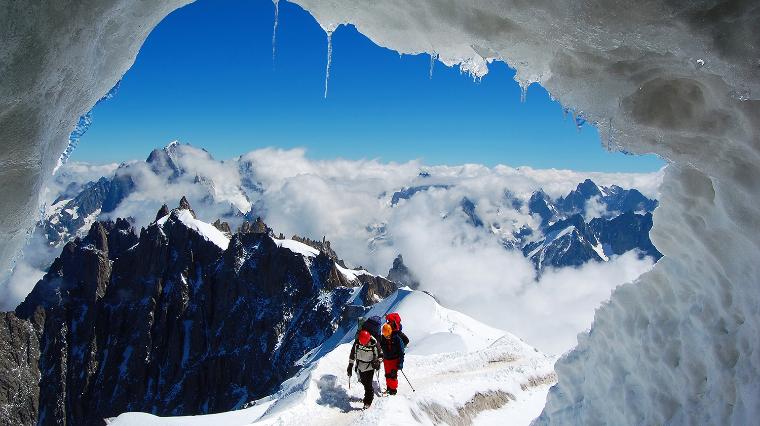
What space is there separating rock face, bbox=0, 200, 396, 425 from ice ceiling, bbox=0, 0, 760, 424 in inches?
5174

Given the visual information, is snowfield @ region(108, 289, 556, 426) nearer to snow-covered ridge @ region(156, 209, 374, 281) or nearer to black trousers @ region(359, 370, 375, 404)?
black trousers @ region(359, 370, 375, 404)

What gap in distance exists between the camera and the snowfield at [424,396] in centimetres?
1527

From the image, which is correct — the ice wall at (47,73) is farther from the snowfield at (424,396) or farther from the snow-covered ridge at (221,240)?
the snow-covered ridge at (221,240)

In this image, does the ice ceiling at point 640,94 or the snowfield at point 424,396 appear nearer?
the ice ceiling at point 640,94

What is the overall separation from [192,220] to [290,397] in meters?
169

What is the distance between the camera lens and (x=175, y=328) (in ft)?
527

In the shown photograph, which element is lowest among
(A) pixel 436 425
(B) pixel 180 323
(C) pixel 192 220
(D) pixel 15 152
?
(A) pixel 436 425

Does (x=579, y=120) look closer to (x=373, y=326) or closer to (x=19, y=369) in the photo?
(x=373, y=326)

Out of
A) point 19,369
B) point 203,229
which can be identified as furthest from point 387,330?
point 19,369

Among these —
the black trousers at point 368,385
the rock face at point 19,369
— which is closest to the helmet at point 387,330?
the black trousers at point 368,385

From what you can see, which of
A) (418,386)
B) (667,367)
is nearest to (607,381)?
(667,367)

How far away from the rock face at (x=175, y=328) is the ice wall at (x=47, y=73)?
133 m

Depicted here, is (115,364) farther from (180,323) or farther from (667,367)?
(667,367)

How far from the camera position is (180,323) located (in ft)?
531
